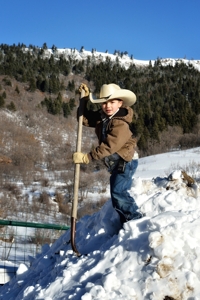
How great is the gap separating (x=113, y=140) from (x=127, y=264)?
3.28 ft

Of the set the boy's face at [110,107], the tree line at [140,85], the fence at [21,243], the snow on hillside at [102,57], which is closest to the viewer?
the boy's face at [110,107]

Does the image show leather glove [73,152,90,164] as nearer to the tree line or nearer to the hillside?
the hillside

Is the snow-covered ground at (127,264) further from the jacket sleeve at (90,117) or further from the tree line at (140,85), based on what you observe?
the tree line at (140,85)

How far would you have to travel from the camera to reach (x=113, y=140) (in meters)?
2.94

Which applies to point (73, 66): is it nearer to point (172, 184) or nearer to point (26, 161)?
point (26, 161)

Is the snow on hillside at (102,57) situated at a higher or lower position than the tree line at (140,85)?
higher

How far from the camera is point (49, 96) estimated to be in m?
47.5

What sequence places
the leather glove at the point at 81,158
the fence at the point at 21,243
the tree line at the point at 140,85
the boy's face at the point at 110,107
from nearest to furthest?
the leather glove at the point at 81,158
the boy's face at the point at 110,107
the fence at the point at 21,243
the tree line at the point at 140,85

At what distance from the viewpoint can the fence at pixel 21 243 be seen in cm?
464

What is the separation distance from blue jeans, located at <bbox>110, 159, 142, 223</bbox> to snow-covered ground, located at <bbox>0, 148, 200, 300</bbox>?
0.21m

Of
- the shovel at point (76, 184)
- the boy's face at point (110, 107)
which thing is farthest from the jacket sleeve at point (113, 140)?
the shovel at point (76, 184)

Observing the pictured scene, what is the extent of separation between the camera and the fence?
4.64m

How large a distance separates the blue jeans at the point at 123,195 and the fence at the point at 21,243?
156 centimetres

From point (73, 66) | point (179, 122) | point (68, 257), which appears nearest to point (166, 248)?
point (68, 257)
